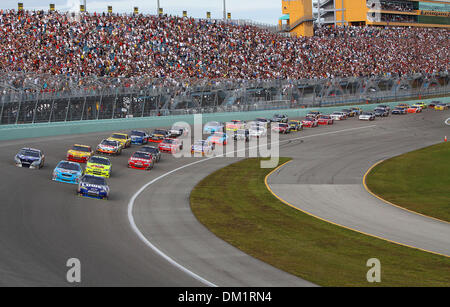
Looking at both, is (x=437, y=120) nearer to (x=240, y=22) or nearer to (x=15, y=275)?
(x=240, y=22)

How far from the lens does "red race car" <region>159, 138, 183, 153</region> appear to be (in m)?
42.8

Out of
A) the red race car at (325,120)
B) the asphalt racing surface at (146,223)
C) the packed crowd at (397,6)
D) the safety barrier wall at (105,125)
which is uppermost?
the packed crowd at (397,6)

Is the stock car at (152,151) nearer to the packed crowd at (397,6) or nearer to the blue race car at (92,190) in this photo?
the blue race car at (92,190)

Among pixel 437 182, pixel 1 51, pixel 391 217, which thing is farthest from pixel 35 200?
pixel 1 51

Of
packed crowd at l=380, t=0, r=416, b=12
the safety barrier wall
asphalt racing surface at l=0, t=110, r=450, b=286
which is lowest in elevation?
asphalt racing surface at l=0, t=110, r=450, b=286

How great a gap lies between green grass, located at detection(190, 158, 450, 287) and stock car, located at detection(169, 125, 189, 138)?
19.9m

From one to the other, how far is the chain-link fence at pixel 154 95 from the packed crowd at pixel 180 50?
2.67 metres

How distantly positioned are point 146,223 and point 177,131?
2725 cm

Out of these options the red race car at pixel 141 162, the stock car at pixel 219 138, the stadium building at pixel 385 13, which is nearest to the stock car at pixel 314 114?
the stock car at pixel 219 138

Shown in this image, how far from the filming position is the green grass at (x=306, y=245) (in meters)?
17.1

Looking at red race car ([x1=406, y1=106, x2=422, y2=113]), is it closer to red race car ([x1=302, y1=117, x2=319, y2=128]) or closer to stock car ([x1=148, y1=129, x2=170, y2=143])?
A: red race car ([x1=302, y1=117, x2=319, y2=128])

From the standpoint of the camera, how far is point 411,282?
1664 centimetres

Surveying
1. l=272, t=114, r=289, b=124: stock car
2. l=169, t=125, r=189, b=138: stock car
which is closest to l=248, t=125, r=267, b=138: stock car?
l=169, t=125, r=189, b=138: stock car

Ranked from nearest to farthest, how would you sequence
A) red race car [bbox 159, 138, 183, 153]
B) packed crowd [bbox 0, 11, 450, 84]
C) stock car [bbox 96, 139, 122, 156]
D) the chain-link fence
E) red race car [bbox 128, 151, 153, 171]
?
1. red race car [bbox 128, 151, 153, 171]
2. stock car [bbox 96, 139, 122, 156]
3. the chain-link fence
4. red race car [bbox 159, 138, 183, 153]
5. packed crowd [bbox 0, 11, 450, 84]
